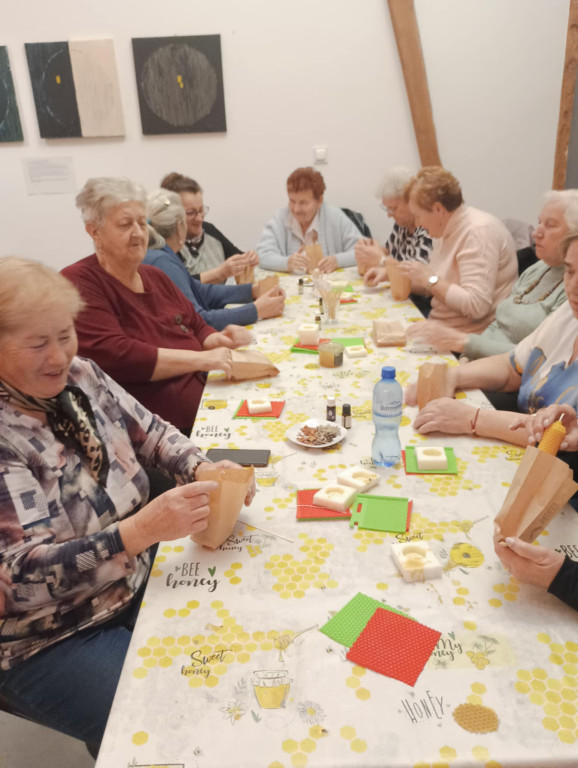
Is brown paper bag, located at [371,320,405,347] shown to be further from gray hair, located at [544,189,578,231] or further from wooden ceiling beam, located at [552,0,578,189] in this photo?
wooden ceiling beam, located at [552,0,578,189]

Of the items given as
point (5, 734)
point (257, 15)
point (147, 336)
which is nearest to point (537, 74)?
point (257, 15)

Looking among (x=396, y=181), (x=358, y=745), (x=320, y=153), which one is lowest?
(x=358, y=745)

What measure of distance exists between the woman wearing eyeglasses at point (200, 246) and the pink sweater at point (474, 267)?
3.62 ft

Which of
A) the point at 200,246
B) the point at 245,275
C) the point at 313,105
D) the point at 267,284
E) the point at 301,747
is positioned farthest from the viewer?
the point at 313,105

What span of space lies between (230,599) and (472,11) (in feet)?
15.1

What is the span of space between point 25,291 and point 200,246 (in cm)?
270

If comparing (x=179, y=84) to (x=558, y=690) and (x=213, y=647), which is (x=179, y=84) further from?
(x=558, y=690)

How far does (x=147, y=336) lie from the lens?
7.36ft

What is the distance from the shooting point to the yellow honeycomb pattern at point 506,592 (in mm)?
1040

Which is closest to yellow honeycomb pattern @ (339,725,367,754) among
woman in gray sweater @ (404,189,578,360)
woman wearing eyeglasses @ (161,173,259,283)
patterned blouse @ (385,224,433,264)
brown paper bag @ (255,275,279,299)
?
woman in gray sweater @ (404,189,578,360)

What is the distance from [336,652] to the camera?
95 centimetres

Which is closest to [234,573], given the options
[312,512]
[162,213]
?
[312,512]

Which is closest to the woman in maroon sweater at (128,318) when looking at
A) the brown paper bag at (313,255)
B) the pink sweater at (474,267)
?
the pink sweater at (474,267)

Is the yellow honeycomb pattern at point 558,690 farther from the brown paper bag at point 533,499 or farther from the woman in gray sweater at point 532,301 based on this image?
the woman in gray sweater at point 532,301
